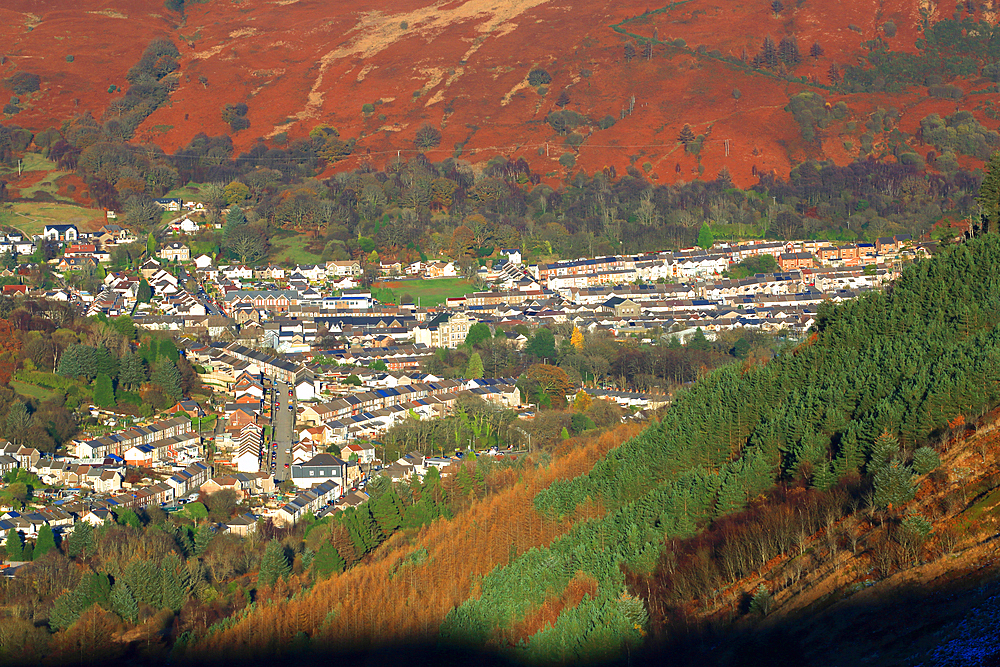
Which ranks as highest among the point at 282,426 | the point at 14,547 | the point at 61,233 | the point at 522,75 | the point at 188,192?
the point at 522,75

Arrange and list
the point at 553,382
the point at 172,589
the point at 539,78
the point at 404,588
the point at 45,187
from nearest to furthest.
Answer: the point at 404,588, the point at 172,589, the point at 553,382, the point at 45,187, the point at 539,78

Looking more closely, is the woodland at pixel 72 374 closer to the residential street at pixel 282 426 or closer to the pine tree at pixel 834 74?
the residential street at pixel 282 426

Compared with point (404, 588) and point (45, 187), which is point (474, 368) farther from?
point (45, 187)

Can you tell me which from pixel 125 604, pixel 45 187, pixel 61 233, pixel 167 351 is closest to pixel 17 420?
pixel 167 351

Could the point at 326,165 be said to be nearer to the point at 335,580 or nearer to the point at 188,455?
the point at 188,455

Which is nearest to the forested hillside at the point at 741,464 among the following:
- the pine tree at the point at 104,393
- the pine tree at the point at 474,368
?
the pine tree at the point at 104,393

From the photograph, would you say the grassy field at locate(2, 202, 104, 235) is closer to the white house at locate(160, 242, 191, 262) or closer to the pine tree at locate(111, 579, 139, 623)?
the white house at locate(160, 242, 191, 262)
